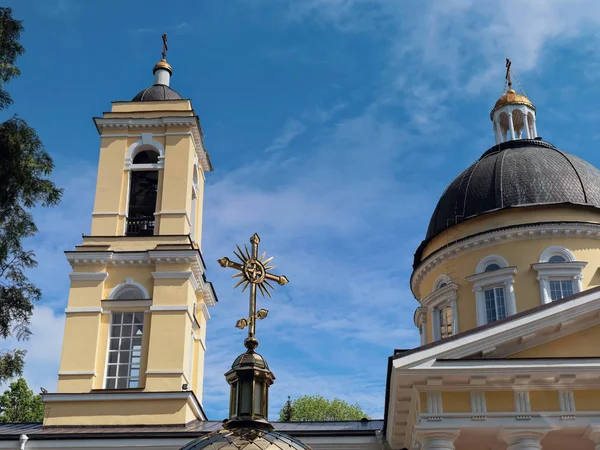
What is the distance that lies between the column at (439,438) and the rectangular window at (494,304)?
772 centimetres

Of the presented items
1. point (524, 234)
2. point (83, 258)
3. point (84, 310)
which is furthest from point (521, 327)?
point (83, 258)

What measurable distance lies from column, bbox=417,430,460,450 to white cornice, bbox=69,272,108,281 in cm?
1007

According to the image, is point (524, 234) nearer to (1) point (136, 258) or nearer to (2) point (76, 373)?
(1) point (136, 258)

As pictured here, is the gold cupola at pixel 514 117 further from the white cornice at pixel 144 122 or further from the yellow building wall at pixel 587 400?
the yellow building wall at pixel 587 400

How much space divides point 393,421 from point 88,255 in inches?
367

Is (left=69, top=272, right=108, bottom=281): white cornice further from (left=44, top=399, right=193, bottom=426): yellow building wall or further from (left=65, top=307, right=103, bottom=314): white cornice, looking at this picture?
(left=44, top=399, right=193, bottom=426): yellow building wall

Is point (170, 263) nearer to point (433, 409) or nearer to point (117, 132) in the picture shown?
point (117, 132)

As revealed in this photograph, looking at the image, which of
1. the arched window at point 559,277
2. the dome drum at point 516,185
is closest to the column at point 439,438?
the arched window at point 559,277

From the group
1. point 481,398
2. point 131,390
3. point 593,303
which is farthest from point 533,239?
point 131,390

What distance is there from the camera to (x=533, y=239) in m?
23.5

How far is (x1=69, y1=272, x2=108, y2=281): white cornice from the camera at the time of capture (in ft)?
74.7

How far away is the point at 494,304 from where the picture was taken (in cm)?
2353

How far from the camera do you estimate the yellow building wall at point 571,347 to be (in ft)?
55.0

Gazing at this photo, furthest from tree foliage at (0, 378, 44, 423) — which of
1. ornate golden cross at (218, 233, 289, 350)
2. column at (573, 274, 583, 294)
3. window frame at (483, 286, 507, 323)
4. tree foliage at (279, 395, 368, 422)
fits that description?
ornate golden cross at (218, 233, 289, 350)
